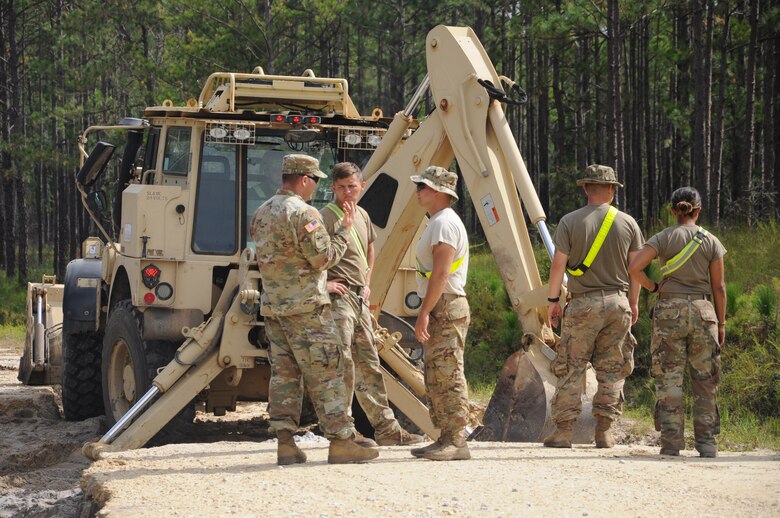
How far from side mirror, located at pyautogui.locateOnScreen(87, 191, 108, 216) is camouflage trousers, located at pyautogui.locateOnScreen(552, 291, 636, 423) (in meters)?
4.27

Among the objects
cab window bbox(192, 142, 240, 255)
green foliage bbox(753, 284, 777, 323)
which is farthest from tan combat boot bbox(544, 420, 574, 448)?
green foliage bbox(753, 284, 777, 323)

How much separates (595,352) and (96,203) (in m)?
4.53

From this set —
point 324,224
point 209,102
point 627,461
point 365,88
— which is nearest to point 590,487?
point 627,461

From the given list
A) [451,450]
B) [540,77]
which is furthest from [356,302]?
[540,77]

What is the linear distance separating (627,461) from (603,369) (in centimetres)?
91

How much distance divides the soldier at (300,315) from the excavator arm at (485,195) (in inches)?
75.3

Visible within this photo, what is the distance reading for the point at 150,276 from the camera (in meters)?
9.54

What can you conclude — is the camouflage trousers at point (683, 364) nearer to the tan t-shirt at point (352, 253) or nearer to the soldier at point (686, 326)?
the soldier at point (686, 326)

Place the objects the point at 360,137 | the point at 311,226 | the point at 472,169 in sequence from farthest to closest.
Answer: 1. the point at 360,137
2. the point at 472,169
3. the point at 311,226

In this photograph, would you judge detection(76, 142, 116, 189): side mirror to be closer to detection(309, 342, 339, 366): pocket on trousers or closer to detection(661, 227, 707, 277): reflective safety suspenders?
detection(309, 342, 339, 366): pocket on trousers

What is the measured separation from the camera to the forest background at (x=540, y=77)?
833 inches

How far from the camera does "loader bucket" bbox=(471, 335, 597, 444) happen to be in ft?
28.5

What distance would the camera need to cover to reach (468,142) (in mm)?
9141

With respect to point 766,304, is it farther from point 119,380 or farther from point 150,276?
point 119,380
